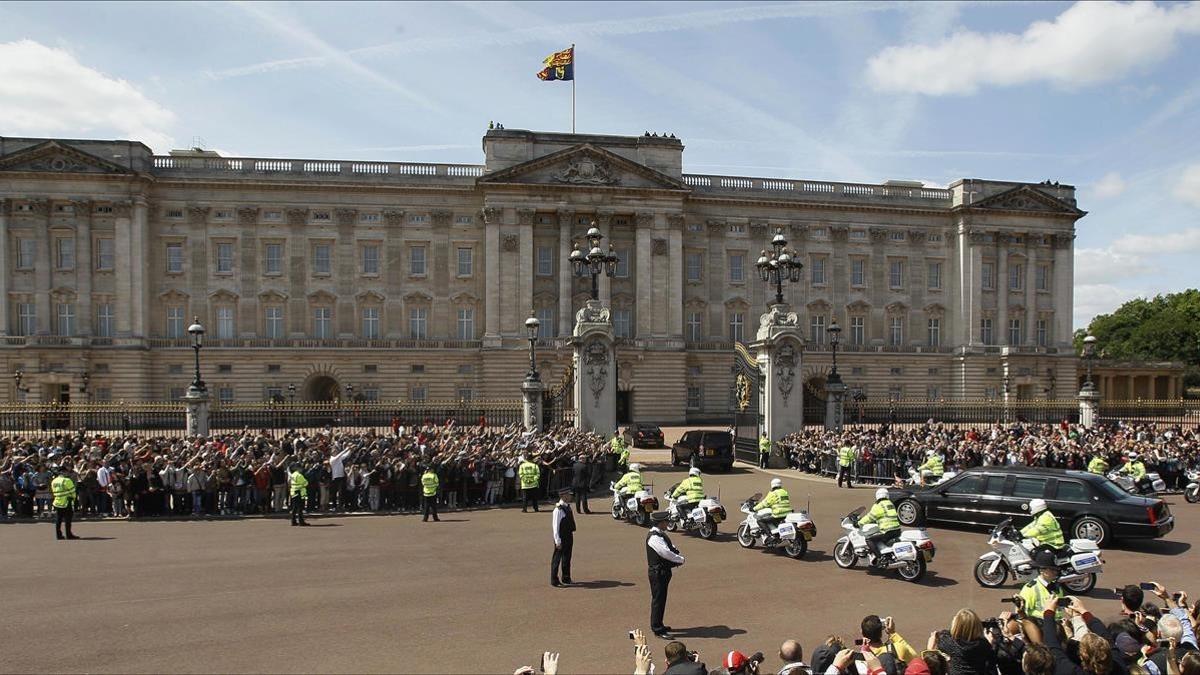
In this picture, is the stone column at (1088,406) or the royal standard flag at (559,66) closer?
the stone column at (1088,406)

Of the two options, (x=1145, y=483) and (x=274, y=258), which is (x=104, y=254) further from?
(x=1145, y=483)

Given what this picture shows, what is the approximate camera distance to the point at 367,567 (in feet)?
46.3

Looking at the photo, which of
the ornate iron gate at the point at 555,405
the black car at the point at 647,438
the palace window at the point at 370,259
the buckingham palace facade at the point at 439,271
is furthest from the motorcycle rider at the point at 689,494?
the palace window at the point at 370,259

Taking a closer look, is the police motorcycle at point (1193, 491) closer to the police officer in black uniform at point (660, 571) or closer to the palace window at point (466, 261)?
the police officer in black uniform at point (660, 571)

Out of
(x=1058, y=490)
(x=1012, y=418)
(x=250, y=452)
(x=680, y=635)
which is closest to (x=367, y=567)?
(x=680, y=635)

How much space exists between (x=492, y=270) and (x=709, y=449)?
28727 mm

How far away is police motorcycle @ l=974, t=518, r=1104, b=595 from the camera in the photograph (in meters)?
12.2

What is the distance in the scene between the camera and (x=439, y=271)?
181 ft

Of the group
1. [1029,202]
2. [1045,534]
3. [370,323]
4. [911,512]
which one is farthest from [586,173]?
[1045,534]

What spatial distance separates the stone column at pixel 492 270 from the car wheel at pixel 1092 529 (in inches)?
1612

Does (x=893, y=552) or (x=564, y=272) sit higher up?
(x=564, y=272)

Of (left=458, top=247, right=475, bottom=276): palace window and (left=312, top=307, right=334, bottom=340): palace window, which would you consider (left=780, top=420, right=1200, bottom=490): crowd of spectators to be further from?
(left=312, top=307, right=334, bottom=340): palace window

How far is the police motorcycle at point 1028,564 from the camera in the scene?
12.2 metres

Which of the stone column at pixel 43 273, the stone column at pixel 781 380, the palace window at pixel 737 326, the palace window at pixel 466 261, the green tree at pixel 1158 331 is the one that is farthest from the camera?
the green tree at pixel 1158 331
